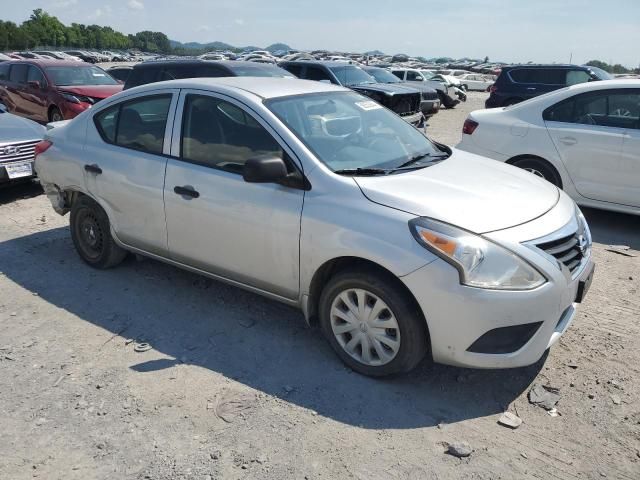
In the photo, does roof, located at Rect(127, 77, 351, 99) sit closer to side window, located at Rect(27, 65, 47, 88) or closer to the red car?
the red car

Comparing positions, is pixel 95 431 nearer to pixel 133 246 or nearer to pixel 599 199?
pixel 133 246

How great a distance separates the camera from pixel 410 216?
9.89ft

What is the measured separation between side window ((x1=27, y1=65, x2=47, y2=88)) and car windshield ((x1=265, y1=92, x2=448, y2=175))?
30.9 feet

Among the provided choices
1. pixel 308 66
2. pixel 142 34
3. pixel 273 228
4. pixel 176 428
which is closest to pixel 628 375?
pixel 273 228

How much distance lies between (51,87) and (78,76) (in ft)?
2.65

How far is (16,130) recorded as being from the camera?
733cm

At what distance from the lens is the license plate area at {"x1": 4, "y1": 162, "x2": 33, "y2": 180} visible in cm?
683

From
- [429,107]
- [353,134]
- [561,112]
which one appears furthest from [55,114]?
[429,107]

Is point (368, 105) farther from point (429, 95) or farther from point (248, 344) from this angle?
point (429, 95)

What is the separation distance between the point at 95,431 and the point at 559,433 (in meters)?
2.42

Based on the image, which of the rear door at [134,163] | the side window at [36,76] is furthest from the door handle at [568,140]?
the side window at [36,76]

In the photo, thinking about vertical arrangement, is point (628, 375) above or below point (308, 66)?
below

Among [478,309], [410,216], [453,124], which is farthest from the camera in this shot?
[453,124]

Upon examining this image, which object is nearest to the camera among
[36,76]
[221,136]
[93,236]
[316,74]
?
[221,136]
